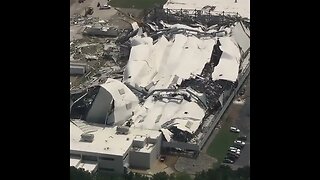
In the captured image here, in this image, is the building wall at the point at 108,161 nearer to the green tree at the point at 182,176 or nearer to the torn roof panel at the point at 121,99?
the green tree at the point at 182,176

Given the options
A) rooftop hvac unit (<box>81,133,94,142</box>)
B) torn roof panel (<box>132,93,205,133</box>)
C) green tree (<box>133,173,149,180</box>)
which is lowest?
green tree (<box>133,173,149,180</box>)

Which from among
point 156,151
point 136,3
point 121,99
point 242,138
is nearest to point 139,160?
point 156,151

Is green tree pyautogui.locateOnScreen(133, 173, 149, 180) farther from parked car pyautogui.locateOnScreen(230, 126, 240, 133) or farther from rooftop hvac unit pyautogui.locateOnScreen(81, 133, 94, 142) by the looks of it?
parked car pyautogui.locateOnScreen(230, 126, 240, 133)

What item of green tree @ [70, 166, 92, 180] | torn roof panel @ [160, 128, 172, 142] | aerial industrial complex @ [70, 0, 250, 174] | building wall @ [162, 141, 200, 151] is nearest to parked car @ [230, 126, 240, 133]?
aerial industrial complex @ [70, 0, 250, 174]
